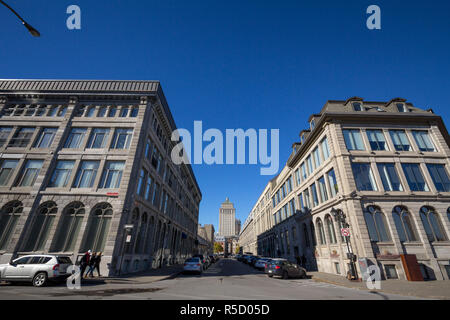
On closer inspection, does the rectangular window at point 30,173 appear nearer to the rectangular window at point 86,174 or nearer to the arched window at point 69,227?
the rectangular window at point 86,174

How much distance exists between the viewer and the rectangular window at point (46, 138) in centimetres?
2016

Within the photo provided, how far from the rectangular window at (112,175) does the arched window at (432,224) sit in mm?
28312

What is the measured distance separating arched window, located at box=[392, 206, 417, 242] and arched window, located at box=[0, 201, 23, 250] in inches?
1335

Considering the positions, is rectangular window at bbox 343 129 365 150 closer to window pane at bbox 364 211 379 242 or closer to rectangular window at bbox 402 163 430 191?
rectangular window at bbox 402 163 430 191

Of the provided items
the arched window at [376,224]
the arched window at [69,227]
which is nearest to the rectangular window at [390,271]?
the arched window at [376,224]

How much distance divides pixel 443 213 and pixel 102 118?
34.6 metres

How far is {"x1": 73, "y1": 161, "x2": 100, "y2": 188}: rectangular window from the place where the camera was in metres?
18.2

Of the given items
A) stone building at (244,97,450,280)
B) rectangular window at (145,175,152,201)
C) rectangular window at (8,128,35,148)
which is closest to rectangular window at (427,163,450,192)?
stone building at (244,97,450,280)

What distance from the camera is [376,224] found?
17922 millimetres

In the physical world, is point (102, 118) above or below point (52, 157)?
above
